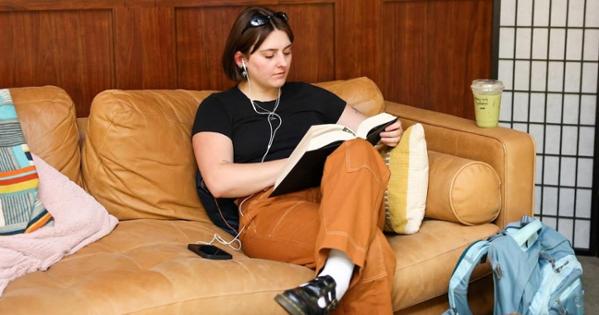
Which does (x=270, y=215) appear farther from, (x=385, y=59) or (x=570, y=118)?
(x=570, y=118)

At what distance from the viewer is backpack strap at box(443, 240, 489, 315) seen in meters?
2.83

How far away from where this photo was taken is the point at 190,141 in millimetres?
3219

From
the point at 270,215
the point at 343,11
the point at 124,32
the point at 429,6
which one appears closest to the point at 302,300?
the point at 270,215

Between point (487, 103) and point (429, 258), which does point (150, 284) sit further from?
point (487, 103)

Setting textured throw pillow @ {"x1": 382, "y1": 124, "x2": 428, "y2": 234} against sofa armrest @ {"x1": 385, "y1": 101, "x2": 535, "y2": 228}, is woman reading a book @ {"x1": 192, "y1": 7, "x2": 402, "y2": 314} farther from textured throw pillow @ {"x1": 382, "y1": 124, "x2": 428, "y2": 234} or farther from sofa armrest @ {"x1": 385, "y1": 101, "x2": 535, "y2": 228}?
sofa armrest @ {"x1": 385, "y1": 101, "x2": 535, "y2": 228}

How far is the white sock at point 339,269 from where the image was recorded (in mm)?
2550

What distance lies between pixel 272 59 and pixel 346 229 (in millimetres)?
771

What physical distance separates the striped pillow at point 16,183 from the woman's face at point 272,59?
2.55ft

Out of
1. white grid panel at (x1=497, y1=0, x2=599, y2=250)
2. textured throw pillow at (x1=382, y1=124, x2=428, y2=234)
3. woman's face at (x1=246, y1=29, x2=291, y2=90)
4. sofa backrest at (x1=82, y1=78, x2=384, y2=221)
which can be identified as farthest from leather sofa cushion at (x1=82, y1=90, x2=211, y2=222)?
white grid panel at (x1=497, y1=0, x2=599, y2=250)

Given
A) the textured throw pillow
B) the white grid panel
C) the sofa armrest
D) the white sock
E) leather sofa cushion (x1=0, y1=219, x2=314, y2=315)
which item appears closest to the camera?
leather sofa cushion (x1=0, y1=219, x2=314, y2=315)

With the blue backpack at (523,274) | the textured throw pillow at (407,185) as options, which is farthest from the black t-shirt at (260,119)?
the blue backpack at (523,274)

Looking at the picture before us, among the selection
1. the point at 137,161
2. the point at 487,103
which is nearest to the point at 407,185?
the point at 487,103

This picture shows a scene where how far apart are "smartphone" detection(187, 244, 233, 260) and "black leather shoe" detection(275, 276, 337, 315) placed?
311 mm

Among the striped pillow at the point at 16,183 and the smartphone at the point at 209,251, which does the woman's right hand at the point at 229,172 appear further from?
the striped pillow at the point at 16,183
